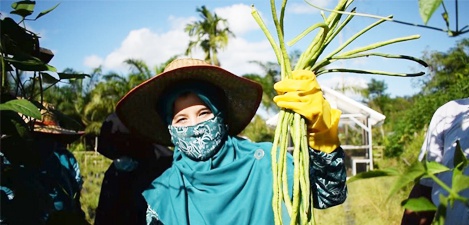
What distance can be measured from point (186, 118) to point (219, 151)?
0.62ft

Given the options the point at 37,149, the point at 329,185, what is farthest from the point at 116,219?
the point at 329,185

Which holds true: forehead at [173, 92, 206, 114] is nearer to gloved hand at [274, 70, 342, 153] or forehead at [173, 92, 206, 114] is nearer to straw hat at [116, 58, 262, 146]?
straw hat at [116, 58, 262, 146]

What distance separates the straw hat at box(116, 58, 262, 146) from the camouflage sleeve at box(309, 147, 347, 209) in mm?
585

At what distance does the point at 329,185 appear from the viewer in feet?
4.66

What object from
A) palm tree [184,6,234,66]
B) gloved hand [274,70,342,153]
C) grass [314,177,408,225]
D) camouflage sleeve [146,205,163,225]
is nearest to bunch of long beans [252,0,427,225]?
gloved hand [274,70,342,153]

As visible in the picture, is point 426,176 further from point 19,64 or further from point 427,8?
point 19,64

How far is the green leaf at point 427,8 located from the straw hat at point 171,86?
1200mm

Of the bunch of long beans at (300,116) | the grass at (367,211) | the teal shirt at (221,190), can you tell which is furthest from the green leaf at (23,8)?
the grass at (367,211)

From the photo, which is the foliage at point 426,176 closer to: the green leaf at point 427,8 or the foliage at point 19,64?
the green leaf at point 427,8

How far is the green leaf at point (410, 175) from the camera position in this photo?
0.56 m

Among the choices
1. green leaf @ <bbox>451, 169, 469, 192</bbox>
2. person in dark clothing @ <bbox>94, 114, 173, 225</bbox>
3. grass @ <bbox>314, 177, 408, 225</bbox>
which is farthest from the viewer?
grass @ <bbox>314, 177, 408, 225</bbox>

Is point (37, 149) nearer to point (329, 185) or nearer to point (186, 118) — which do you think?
point (186, 118)

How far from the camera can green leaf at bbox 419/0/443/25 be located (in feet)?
1.85

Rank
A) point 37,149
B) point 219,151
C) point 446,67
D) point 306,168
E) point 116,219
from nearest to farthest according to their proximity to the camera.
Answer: point 306,168 → point 37,149 → point 219,151 → point 116,219 → point 446,67
